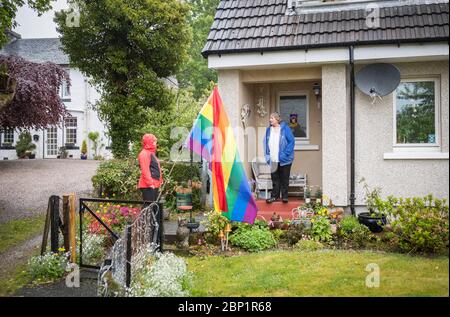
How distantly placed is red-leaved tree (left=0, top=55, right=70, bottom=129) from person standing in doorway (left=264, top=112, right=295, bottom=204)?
36.5ft

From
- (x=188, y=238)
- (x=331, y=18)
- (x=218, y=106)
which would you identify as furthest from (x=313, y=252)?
(x=331, y=18)

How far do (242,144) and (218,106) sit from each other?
2.81 meters

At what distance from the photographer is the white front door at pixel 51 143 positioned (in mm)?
31391

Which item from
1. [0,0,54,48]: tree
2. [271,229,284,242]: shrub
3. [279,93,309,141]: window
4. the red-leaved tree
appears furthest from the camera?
the red-leaved tree

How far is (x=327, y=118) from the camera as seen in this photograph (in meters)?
9.93

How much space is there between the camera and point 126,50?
1877 centimetres

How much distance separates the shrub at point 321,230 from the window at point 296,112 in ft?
12.2

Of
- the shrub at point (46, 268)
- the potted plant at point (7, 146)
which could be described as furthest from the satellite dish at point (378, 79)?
the potted plant at point (7, 146)

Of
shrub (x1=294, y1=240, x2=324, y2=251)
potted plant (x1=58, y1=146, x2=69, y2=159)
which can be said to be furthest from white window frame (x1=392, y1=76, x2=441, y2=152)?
potted plant (x1=58, y1=146, x2=69, y2=159)

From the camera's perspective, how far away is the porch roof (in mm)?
9250

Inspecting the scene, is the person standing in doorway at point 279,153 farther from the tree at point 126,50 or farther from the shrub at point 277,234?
the tree at point 126,50

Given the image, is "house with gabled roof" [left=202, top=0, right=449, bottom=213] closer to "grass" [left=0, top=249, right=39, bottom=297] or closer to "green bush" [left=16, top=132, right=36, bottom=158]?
"grass" [left=0, top=249, right=39, bottom=297]

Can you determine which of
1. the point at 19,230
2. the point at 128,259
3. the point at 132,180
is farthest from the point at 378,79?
the point at 19,230

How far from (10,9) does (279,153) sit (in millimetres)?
6973
